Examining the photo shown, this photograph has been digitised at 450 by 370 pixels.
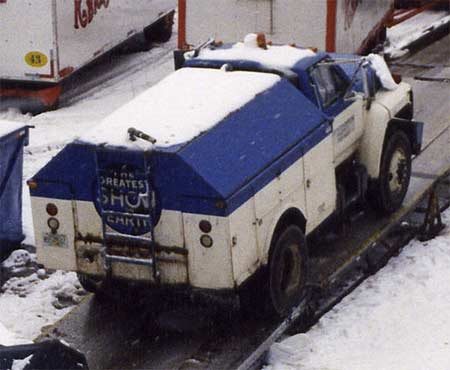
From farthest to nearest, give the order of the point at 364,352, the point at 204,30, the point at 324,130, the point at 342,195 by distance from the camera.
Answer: the point at 204,30, the point at 342,195, the point at 324,130, the point at 364,352

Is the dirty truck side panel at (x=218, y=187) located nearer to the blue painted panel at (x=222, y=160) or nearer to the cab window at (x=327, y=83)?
the blue painted panel at (x=222, y=160)

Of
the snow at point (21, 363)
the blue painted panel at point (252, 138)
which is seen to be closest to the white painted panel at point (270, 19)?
the blue painted panel at point (252, 138)

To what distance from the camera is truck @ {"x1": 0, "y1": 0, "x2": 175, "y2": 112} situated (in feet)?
54.4

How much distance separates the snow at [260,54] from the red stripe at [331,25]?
6.02 metres

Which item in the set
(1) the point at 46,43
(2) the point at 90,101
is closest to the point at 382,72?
(1) the point at 46,43

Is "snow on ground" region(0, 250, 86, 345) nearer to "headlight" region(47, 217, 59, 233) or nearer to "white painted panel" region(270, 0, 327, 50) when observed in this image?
"headlight" region(47, 217, 59, 233)

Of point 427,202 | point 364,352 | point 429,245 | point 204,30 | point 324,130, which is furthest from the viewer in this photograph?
point 204,30

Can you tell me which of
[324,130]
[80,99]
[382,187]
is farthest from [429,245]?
[80,99]

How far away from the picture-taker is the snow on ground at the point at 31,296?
1004 cm

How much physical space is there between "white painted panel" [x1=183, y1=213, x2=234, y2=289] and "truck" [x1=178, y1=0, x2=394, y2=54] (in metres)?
8.48

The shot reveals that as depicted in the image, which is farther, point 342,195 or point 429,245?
point 429,245

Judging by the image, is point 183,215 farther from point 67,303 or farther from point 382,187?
point 382,187

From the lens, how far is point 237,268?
28.4ft

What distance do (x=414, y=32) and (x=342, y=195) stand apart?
11932 millimetres
